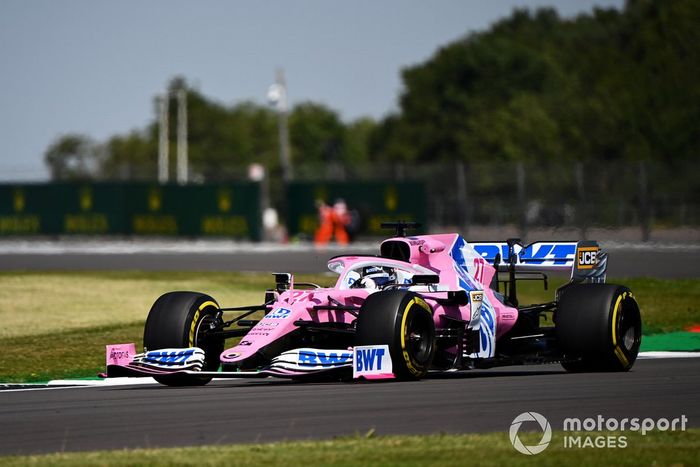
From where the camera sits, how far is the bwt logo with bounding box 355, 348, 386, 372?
12.3 meters

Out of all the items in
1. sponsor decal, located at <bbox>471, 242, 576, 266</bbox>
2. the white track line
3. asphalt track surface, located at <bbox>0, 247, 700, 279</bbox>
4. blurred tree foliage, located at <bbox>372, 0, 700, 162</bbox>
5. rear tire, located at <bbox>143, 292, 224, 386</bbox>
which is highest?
blurred tree foliage, located at <bbox>372, 0, 700, 162</bbox>

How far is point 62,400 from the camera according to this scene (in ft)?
40.2

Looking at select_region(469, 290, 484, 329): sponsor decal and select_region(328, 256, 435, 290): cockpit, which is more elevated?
select_region(328, 256, 435, 290): cockpit

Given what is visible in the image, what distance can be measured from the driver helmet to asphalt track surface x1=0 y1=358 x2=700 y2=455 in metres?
1.08

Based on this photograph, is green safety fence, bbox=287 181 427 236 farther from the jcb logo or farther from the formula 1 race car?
the formula 1 race car

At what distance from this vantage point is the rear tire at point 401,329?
40.5ft

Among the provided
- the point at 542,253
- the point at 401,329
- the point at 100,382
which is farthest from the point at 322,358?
the point at 542,253

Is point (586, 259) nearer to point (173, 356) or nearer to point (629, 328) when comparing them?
point (629, 328)

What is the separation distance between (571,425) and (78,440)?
347 centimetres

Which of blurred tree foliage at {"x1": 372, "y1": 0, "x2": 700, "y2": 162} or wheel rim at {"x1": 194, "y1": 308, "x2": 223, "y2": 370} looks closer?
wheel rim at {"x1": 194, "y1": 308, "x2": 223, "y2": 370}

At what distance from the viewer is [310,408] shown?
11.1 metres

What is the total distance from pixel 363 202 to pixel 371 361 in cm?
3541

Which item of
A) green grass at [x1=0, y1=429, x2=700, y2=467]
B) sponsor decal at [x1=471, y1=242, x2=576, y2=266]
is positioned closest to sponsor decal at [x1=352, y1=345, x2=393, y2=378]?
green grass at [x1=0, y1=429, x2=700, y2=467]

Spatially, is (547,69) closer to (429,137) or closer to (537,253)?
(429,137)
